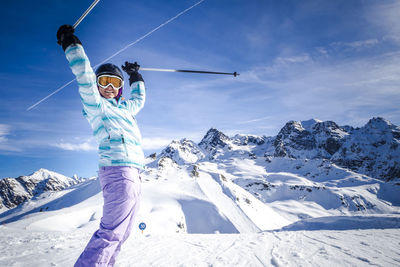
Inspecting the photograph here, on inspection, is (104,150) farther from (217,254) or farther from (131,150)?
(217,254)

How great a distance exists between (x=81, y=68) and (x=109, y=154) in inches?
49.9

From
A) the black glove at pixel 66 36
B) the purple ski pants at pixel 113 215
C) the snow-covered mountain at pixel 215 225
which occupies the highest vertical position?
the black glove at pixel 66 36

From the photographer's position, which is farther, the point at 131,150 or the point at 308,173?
the point at 308,173

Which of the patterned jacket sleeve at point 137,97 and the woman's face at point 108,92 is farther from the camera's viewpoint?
the patterned jacket sleeve at point 137,97

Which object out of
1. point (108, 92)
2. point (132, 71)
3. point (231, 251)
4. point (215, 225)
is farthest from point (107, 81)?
point (215, 225)

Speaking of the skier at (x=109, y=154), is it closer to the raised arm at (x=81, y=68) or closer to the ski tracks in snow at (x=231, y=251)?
the raised arm at (x=81, y=68)

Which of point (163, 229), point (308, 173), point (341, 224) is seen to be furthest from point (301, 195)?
point (341, 224)

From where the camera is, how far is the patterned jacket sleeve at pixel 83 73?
2514 millimetres

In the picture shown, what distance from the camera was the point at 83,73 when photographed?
8.23 ft

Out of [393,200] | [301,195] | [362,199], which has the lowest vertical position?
[393,200]

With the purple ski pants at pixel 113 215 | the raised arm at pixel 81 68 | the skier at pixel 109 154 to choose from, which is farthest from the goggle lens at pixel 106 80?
the purple ski pants at pixel 113 215

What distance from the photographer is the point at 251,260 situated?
12.9ft

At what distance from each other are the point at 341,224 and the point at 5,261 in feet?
42.2

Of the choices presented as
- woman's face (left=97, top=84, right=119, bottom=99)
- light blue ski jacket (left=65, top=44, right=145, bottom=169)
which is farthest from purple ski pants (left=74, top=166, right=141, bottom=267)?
woman's face (left=97, top=84, right=119, bottom=99)
